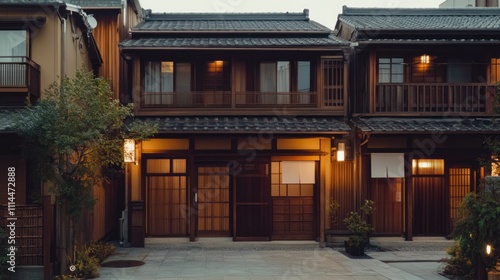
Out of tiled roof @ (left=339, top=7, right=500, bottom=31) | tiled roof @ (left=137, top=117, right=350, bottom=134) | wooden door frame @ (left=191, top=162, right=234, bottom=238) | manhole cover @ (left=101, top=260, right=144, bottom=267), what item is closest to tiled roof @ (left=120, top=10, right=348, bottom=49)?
tiled roof @ (left=339, top=7, right=500, bottom=31)

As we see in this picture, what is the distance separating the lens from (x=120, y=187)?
71.5ft

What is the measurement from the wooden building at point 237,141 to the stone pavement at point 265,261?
2.48 feet

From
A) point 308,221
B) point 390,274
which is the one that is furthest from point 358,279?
→ point 308,221

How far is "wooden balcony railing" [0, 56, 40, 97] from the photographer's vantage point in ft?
47.5

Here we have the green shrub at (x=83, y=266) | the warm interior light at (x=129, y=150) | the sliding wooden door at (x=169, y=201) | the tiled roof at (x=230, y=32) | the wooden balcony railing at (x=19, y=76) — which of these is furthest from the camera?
the sliding wooden door at (x=169, y=201)

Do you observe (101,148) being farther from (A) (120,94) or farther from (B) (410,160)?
(B) (410,160)

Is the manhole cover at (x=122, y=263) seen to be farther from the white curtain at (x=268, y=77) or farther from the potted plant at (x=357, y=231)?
the white curtain at (x=268, y=77)

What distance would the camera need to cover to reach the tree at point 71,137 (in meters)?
12.8

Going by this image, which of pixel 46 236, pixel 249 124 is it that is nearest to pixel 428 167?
pixel 249 124

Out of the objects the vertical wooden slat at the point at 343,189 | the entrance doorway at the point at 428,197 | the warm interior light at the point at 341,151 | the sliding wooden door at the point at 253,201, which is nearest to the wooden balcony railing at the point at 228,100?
the warm interior light at the point at 341,151

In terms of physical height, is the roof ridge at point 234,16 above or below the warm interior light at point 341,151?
above

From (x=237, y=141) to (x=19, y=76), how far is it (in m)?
7.72

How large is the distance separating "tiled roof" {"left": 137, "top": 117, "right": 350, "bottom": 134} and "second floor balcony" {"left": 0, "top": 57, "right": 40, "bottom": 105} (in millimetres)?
4537

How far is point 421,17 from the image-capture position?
24.2m
